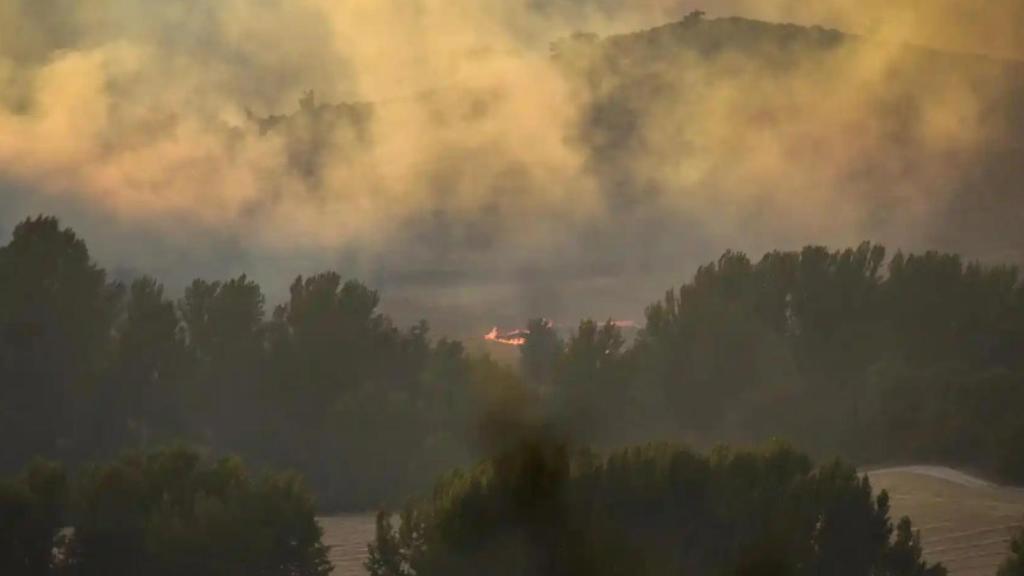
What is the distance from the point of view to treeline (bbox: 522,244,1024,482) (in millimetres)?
35938

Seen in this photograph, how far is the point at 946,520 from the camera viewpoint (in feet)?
90.3

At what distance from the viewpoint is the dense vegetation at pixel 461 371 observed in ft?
116

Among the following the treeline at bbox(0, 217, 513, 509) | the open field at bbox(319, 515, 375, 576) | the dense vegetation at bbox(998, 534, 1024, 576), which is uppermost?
the treeline at bbox(0, 217, 513, 509)

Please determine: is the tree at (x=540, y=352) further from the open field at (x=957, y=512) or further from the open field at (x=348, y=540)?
the open field at (x=957, y=512)

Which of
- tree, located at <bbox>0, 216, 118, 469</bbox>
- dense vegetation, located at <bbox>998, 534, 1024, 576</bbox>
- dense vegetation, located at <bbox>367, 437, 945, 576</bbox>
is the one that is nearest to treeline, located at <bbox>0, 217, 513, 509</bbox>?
tree, located at <bbox>0, 216, 118, 469</bbox>

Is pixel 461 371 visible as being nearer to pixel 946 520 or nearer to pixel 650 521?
pixel 946 520

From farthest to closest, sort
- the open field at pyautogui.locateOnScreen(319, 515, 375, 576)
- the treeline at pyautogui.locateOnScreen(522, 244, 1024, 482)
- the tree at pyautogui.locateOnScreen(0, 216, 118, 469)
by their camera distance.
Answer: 1. the treeline at pyautogui.locateOnScreen(522, 244, 1024, 482)
2. the tree at pyautogui.locateOnScreen(0, 216, 118, 469)
3. the open field at pyautogui.locateOnScreen(319, 515, 375, 576)

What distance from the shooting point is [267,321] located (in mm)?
41688

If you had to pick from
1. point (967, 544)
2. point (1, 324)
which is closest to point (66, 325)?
point (1, 324)

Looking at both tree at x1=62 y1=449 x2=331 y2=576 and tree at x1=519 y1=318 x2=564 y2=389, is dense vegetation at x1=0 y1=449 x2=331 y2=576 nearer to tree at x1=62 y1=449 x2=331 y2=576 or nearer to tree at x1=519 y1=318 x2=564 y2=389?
tree at x1=62 y1=449 x2=331 y2=576

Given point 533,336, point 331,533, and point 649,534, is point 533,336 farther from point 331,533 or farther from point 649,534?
point 649,534

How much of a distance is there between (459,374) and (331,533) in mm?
10256

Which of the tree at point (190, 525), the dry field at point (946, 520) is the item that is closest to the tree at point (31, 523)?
the tree at point (190, 525)

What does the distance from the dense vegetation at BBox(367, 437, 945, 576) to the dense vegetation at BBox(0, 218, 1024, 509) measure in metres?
14.1
